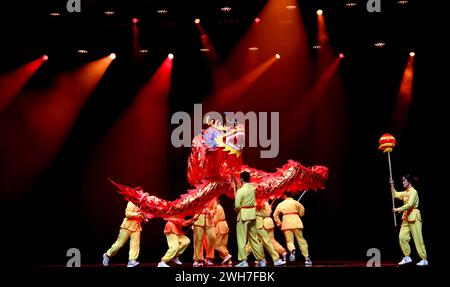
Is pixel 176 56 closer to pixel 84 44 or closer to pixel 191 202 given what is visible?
pixel 84 44

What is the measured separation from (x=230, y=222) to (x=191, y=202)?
2.96 meters

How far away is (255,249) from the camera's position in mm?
8766

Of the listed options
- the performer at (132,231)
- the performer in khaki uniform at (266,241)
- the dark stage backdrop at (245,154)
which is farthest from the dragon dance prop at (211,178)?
the dark stage backdrop at (245,154)

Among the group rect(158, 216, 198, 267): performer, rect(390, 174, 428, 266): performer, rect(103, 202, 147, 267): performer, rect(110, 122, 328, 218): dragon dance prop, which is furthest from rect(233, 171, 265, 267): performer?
rect(390, 174, 428, 266): performer

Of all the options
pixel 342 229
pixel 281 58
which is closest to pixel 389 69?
pixel 281 58

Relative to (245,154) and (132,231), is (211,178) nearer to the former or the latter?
(132,231)

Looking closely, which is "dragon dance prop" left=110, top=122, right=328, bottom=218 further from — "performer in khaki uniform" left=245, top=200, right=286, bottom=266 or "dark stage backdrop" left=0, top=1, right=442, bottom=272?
"dark stage backdrop" left=0, top=1, right=442, bottom=272

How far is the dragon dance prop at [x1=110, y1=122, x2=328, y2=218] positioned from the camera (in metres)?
9.13

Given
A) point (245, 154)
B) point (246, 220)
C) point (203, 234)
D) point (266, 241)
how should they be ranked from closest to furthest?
1. point (246, 220)
2. point (266, 241)
3. point (203, 234)
4. point (245, 154)

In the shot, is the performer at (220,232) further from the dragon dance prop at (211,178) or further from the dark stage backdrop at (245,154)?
the dark stage backdrop at (245,154)

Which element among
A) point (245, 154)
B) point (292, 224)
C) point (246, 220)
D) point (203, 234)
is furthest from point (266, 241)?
point (245, 154)

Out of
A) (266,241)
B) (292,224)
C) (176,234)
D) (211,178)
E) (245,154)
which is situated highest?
(245,154)

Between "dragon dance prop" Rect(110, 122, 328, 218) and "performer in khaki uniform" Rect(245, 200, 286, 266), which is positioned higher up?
"dragon dance prop" Rect(110, 122, 328, 218)

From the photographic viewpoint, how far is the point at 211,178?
930cm
